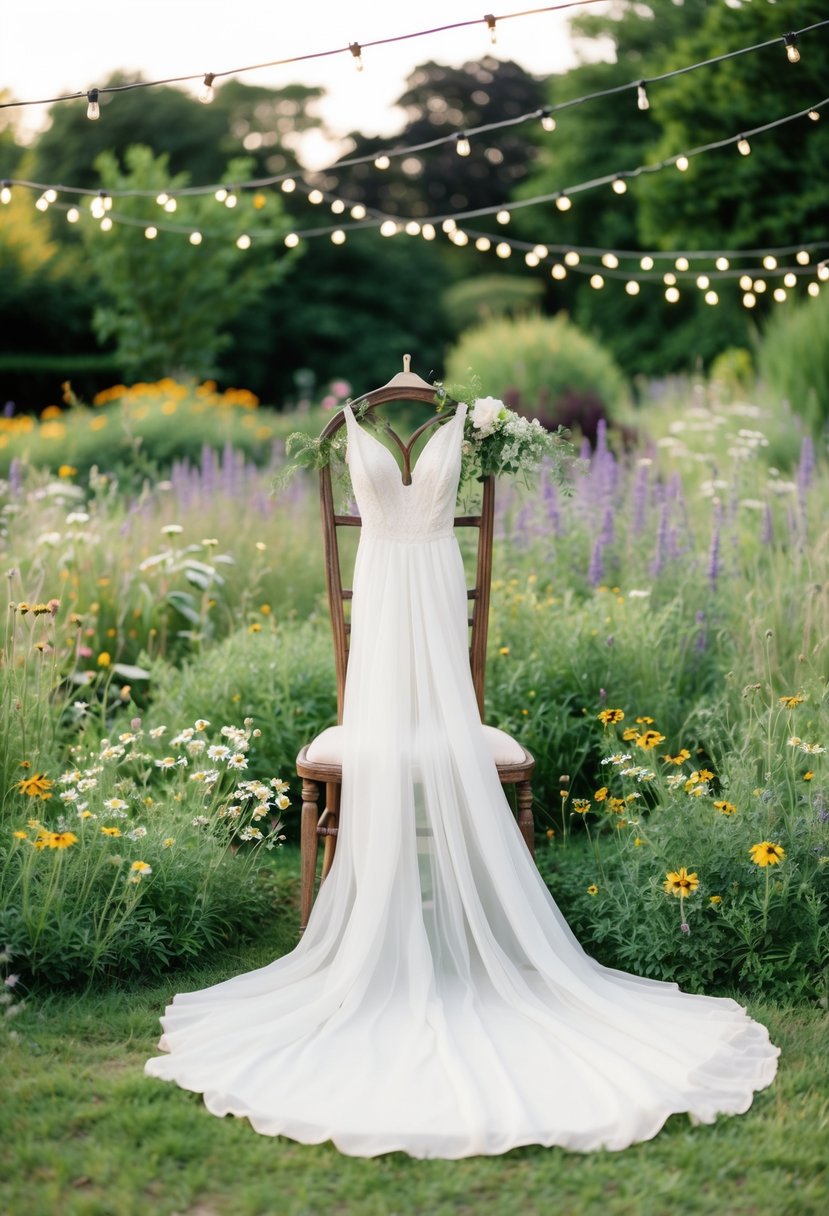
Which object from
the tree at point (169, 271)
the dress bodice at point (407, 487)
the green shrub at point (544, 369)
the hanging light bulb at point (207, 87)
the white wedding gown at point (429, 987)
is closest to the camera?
the white wedding gown at point (429, 987)

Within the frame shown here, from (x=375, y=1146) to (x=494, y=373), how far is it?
30.0ft

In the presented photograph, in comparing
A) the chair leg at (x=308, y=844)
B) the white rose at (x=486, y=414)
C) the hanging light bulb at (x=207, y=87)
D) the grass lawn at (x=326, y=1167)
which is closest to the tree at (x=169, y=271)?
the hanging light bulb at (x=207, y=87)

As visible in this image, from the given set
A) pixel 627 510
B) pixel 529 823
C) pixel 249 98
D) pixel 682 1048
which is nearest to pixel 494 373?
pixel 627 510

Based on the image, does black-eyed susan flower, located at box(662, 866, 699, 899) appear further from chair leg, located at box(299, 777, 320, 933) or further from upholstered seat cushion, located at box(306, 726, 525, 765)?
→ chair leg, located at box(299, 777, 320, 933)

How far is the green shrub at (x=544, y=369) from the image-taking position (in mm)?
10164

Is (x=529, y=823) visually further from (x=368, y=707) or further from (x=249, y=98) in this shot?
(x=249, y=98)

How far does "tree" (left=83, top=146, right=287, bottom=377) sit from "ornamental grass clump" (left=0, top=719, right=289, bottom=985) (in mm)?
8480

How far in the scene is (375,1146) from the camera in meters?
2.27

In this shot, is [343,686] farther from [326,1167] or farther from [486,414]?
[326,1167]

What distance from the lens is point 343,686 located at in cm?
352

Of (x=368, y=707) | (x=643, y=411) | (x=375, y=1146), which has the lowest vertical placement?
(x=375, y=1146)

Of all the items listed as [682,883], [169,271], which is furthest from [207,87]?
[169,271]

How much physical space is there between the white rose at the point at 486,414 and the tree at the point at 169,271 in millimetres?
8275

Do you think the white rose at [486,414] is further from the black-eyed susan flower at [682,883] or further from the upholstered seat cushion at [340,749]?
the black-eyed susan flower at [682,883]
